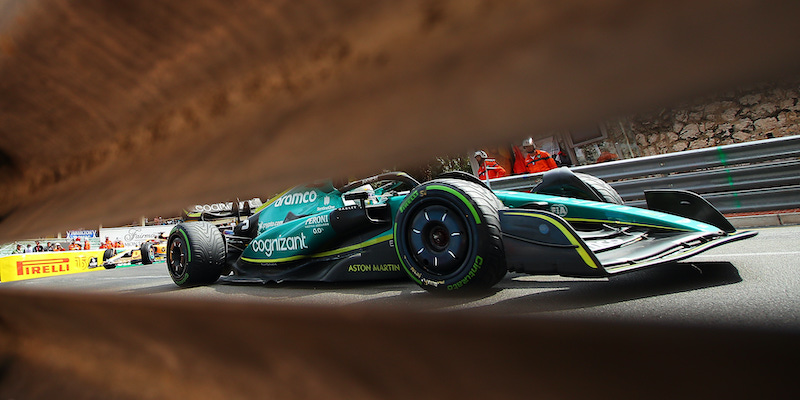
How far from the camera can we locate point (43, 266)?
1230 cm

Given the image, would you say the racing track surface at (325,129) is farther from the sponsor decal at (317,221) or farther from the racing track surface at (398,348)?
the sponsor decal at (317,221)

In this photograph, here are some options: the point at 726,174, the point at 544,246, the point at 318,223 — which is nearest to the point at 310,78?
the point at 544,246

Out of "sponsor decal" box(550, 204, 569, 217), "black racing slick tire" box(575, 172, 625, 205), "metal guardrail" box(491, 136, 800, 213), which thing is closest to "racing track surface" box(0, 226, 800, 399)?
"sponsor decal" box(550, 204, 569, 217)

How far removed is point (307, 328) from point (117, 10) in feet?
0.90

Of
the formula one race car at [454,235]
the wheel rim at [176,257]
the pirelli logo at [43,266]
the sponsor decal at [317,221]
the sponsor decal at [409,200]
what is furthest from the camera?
the pirelli logo at [43,266]

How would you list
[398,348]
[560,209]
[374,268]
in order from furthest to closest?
[374,268] < [560,209] < [398,348]

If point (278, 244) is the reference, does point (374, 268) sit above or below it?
below

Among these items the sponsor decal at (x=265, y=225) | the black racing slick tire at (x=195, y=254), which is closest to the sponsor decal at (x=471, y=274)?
the sponsor decal at (x=265, y=225)

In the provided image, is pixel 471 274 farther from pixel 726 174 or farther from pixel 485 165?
pixel 726 174

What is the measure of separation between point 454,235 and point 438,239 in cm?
14

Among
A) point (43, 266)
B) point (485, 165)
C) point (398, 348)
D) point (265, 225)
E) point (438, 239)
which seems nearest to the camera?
point (398, 348)

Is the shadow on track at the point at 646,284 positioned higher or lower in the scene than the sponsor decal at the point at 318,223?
lower

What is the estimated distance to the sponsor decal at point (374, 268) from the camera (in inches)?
117

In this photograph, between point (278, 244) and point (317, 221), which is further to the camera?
point (278, 244)
